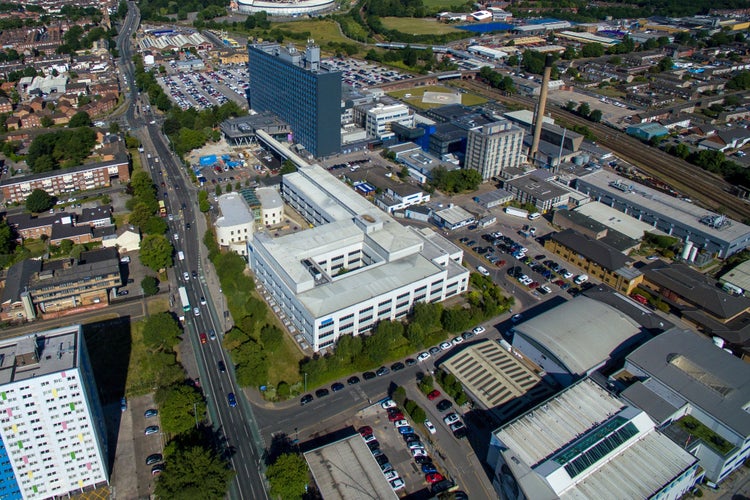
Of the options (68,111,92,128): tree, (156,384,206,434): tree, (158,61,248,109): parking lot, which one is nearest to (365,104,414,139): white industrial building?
(158,61,248,109): parking lot

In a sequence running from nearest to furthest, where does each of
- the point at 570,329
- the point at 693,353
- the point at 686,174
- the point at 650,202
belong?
1. the point at 693,353
2. the point at 570,329
3. the point at 650,202
4. the point at 686,174

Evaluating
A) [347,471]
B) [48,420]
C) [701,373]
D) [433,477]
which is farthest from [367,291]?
[701,373]

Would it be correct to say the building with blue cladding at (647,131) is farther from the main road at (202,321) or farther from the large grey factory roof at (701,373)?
the main road at (202,321)

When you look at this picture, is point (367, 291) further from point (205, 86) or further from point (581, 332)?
point (205, 86)

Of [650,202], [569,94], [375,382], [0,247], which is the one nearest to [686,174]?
[650,202]

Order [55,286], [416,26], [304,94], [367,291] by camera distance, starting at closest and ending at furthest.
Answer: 1. [367,291]
2. [55,286]
3. [304,94]
4. [416,26]

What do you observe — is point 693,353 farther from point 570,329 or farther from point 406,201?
point 406,201
